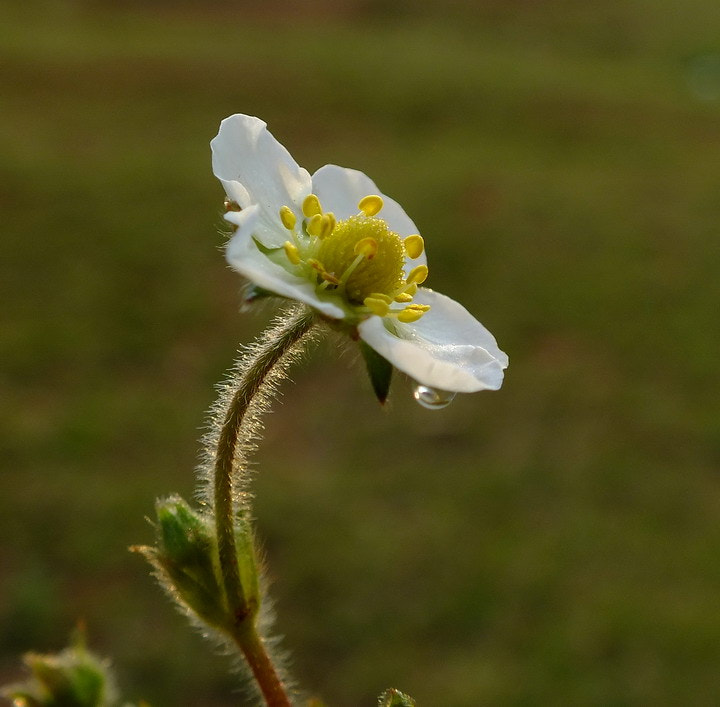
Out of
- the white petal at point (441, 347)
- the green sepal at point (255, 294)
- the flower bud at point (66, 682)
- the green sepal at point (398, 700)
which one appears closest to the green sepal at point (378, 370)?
the white petal at point (441, 347)

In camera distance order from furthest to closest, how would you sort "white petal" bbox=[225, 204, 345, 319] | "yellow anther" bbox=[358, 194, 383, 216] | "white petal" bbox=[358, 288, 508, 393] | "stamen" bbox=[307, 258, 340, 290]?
"yellow anther" bbox=[358, 194, 383, 216]
"stamen" bbox=[307, 258, 340, 290]
"white petal" bbox=[358, 288, 508, 393]
"white petal" bbox=[225, 204, 345, 319]

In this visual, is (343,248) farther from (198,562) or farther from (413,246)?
(198,562)

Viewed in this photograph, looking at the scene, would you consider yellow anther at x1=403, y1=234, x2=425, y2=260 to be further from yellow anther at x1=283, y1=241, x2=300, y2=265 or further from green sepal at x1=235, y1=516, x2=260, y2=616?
green sepal at x1=235, y1=516, x2=260, y2=616

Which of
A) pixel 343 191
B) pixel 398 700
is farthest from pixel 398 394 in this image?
pixel 398 700

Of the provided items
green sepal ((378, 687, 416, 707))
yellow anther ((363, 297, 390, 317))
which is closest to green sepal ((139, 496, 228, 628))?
green sepal ((378, 687, 416, 707))

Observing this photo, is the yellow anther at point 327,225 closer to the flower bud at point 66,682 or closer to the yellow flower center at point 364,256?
the yellow flower center at point 364,256

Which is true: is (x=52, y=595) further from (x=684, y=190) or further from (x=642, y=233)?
(x=684, y=190)

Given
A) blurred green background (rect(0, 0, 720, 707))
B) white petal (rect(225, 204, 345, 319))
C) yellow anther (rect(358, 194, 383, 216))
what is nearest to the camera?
white petal (rect(225, 204, 345, 319))

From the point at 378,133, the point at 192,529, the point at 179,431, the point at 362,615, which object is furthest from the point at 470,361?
the point at 378,133
